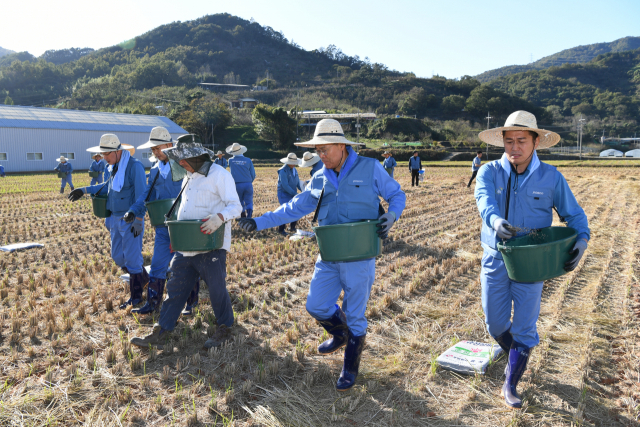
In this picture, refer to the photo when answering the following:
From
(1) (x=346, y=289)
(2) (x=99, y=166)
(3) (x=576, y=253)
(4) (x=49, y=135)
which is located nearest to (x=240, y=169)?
A: (2) (x=99, y=166)

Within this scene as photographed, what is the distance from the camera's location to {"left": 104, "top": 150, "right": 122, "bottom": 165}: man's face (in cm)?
500

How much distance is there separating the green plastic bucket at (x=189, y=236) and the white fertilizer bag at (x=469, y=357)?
7.41 feet

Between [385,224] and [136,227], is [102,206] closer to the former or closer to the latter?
[136,227]

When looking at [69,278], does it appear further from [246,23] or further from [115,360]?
[246,23]

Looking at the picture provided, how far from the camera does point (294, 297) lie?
543cm

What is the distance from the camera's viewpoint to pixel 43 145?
35656 millimetres

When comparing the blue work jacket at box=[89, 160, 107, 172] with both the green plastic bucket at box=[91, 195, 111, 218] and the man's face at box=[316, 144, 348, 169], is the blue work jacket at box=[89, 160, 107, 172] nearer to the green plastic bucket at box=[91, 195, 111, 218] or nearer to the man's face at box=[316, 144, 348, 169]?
the green plastic bucket at box=[91, 195, 111, 218]

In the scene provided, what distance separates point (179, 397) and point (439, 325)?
268 cm

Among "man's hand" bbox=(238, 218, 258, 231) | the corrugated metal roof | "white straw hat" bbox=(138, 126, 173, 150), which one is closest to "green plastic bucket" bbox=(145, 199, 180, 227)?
"white straw hat" bbox=(138, 126, 173, 150)

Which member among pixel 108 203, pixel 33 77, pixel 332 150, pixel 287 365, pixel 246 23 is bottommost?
pixel 287 365

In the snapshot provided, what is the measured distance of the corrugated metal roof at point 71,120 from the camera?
35375 mm

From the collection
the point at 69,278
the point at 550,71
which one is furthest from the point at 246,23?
the point at 69,278

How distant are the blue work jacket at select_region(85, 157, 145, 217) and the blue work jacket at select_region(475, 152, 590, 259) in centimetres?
384

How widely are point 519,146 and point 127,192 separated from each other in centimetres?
427
